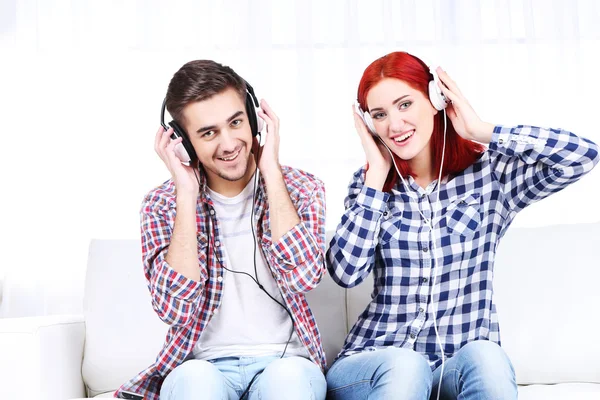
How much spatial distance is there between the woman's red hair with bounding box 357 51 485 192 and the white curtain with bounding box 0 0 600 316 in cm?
92

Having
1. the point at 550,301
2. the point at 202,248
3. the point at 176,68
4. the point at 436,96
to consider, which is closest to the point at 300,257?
the point at 202,248

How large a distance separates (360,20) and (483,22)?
48cm

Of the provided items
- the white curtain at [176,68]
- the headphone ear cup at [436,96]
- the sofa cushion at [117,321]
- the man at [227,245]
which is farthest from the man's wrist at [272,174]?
the white curtain at [176,68]

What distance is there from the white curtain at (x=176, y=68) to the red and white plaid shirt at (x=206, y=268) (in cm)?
96

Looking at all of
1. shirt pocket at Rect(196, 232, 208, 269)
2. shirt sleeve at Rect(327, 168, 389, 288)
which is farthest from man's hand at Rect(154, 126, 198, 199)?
shirt sleeve at Rect(327, 168, 389, 288)

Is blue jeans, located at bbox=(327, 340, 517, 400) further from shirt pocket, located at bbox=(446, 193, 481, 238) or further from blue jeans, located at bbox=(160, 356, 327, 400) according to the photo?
shirt pocket, located at bbox=(446, 193, 481, 238)

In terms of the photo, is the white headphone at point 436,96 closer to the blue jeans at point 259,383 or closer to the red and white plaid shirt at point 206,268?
the red and white plaid shirt at point 206,268

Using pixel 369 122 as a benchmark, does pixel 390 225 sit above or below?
below

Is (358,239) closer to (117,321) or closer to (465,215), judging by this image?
(465,215)

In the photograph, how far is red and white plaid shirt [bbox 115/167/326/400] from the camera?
1.54m

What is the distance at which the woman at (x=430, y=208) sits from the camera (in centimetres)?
159

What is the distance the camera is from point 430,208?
1.69 meters

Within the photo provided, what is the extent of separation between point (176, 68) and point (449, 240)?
1.45m

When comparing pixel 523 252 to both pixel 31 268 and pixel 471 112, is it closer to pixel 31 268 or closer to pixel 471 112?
pixel 471 112
